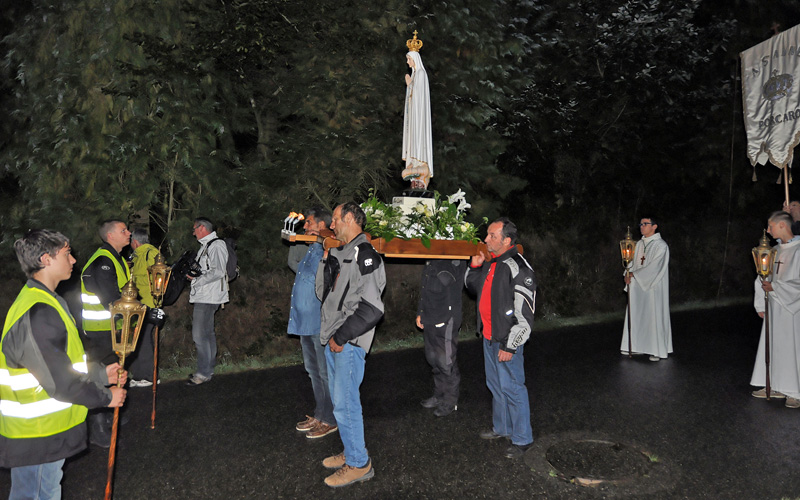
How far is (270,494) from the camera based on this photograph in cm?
468

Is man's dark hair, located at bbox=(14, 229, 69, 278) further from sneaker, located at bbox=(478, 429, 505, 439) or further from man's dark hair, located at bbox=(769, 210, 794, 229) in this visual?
man's dark hair, located at bbox=(769, 210, 794, 229)

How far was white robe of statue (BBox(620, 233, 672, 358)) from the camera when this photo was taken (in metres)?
9.62

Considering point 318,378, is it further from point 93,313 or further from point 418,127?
point 418,127

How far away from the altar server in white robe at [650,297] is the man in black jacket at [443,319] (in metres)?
4.64

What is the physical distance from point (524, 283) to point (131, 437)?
4.33 meters

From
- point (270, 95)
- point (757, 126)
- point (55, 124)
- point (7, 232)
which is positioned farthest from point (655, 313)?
point (7, 232)

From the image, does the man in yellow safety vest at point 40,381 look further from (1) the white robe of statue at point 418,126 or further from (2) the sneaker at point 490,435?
(1) the white robe of statue at point 418,126

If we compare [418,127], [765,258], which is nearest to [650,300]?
[765,258]

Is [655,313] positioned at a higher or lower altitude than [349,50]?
lower

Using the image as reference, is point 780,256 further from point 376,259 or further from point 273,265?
point 273,265

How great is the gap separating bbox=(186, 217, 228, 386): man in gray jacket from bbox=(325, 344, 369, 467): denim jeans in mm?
3554

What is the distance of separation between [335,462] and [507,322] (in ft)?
6.71

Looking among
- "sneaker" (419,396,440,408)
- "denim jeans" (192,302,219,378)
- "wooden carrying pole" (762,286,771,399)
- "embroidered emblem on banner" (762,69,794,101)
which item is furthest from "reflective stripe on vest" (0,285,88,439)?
"embroidered emblem on banner" (762,69,794,101)

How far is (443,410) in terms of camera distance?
6.61 m
